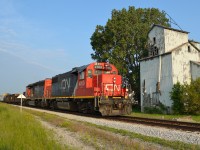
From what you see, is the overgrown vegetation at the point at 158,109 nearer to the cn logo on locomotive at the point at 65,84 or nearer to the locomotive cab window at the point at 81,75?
the cn logo on locomotive at the point at 65,84

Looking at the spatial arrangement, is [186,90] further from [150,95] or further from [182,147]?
[182,147]

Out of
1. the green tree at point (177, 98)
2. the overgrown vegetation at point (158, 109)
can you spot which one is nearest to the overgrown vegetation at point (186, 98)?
the green tree at point (177, 98)

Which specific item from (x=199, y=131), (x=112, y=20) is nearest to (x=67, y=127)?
(x=199, y=131)

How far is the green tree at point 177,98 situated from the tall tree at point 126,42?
Result: 38.0 ft

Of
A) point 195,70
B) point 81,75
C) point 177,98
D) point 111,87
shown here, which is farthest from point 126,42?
point 111,87

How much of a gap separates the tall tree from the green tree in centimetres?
1158

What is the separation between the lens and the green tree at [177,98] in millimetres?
25031

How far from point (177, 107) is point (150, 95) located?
167 inches

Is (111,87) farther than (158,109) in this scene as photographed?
No

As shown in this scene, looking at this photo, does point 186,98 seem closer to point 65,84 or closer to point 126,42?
point 65,84

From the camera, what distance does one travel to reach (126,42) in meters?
38.1

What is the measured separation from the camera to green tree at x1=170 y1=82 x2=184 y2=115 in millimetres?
25031

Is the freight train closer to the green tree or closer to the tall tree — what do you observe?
the green tree

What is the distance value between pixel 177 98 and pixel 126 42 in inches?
579
